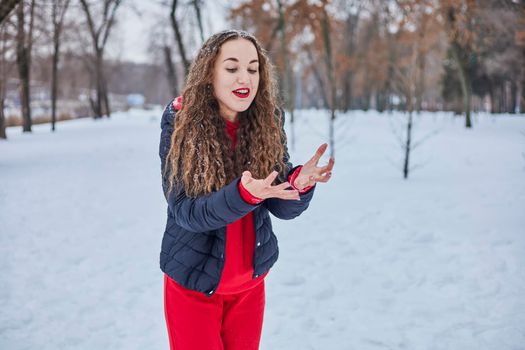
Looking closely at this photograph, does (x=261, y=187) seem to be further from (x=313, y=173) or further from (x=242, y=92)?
(x=242, y=92)

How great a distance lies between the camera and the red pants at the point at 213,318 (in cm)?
159

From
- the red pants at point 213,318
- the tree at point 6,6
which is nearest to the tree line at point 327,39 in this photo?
the tree at point 6,6

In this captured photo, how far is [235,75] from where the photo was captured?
159 centimetres

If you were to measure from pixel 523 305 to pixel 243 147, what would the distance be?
3.11 m

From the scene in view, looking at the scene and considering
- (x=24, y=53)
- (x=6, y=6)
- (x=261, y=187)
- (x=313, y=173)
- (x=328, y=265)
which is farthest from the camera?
(x=24, y=53)

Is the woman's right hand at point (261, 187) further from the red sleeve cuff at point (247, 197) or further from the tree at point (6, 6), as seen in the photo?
the tree at point (6, 6)

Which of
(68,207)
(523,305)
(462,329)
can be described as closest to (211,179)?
(462,329)

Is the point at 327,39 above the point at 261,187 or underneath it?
above

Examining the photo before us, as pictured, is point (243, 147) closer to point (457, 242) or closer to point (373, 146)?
point (457, 242)

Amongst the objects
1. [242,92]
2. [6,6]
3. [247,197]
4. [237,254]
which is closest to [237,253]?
[237,254]

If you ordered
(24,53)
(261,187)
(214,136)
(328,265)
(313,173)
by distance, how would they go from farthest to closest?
1. (24,53)
2. (328,265)
3. (214,136)
4. (313,173)
5. (261,187)

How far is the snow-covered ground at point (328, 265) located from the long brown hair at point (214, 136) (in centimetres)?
197

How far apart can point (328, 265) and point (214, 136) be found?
10.7 feet

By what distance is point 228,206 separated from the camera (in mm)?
1339
